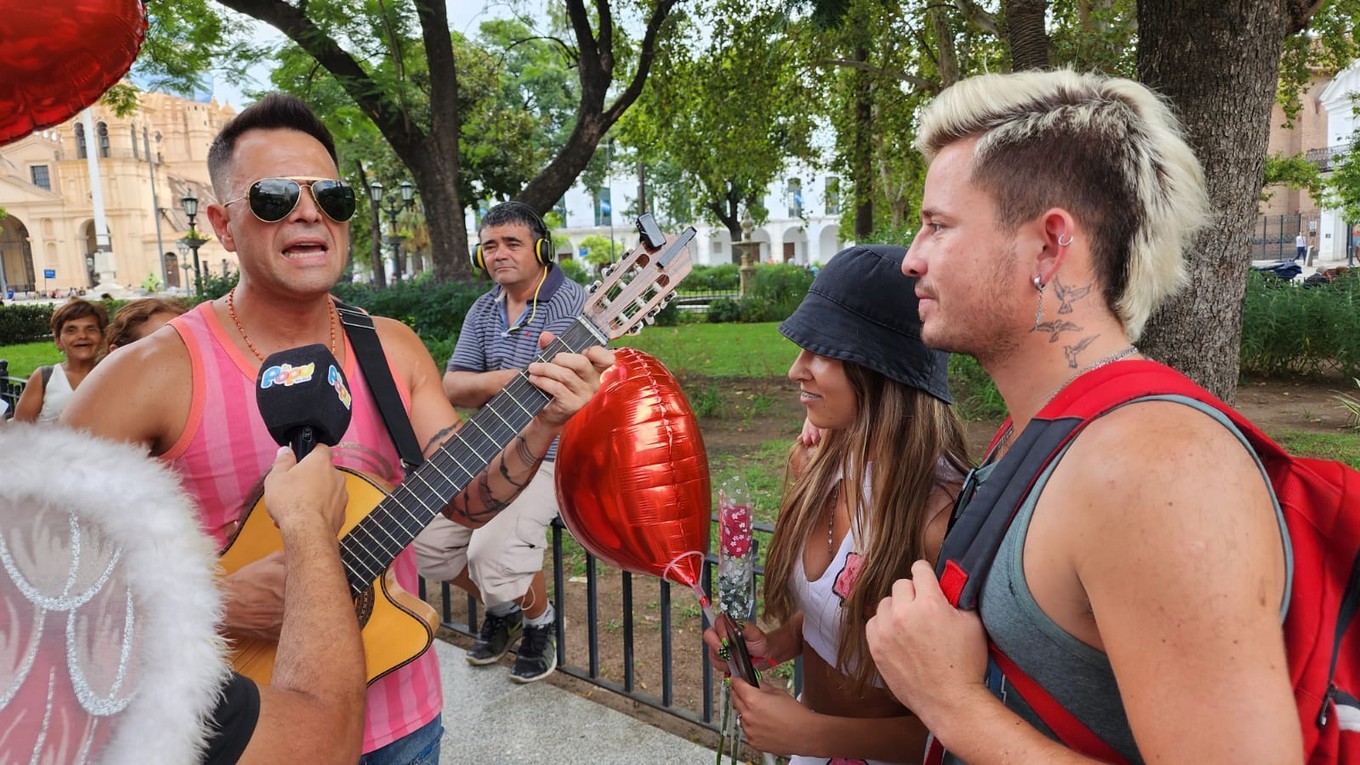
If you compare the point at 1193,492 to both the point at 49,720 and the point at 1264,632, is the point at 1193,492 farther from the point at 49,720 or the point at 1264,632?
the point at 49,720

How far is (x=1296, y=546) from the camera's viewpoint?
0.97 meters

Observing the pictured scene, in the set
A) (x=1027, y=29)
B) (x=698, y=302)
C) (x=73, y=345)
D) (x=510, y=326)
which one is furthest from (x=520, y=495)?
(x=698, y=302)

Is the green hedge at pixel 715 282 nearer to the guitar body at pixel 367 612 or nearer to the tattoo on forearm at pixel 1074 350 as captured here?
the guitar body at pixel 367 612

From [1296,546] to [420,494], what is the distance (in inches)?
66.9

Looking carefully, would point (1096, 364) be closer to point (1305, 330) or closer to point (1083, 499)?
point (1083, 499)

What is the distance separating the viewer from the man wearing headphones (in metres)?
3.96

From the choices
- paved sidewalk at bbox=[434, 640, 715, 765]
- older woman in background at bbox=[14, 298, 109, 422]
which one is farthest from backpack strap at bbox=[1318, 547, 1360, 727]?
older woman in background at bbox=[14, 298, 109, 422]

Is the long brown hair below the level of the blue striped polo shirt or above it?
below

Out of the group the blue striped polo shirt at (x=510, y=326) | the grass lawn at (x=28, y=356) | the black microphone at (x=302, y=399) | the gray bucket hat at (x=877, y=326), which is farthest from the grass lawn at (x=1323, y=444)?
the grass lawn at (x=28, y=356)

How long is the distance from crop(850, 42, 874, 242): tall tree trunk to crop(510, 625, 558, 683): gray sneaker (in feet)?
38.4

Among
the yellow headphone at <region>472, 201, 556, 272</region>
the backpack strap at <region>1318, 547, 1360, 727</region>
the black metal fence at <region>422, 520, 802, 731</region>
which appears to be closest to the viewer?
the backpack strap at <region>1318, 547, 1360, 727</region>

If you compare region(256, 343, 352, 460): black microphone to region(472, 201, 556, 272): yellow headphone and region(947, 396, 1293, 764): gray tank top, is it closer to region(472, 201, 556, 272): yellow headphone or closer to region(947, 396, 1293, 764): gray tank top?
region(947, 396, 1293, 764): gray tank top

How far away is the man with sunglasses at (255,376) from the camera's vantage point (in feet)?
6.00

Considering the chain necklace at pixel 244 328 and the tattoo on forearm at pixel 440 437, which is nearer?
the chain necklace at pixel 244 328
